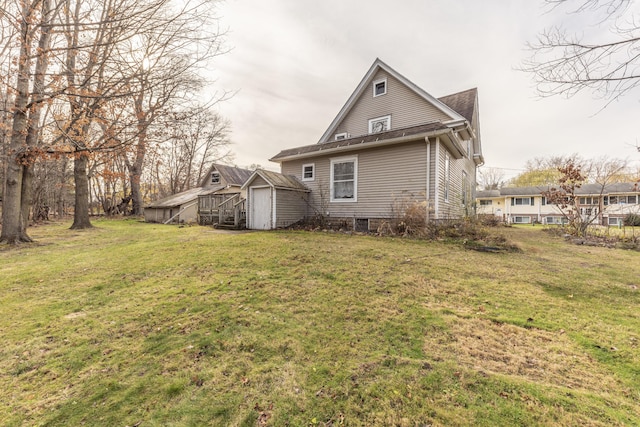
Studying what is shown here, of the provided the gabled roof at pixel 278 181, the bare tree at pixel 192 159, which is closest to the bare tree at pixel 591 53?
the gabled roof at pixel 278 181

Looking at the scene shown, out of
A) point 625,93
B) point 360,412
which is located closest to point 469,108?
point 625,93

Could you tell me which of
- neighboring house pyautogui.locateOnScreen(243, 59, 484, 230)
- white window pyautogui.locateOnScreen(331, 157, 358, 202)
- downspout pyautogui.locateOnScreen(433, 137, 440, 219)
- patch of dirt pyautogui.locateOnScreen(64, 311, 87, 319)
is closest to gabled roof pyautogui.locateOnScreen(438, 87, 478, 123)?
neighboring house pyautogui.locateOnScreen(243, 59, 484, 230)

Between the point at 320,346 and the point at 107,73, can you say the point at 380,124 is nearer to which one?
the point at 107,73

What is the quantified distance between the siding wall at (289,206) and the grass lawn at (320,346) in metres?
6.60

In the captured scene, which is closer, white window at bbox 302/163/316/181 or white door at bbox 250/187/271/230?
white door at bbox 250/187/271/230

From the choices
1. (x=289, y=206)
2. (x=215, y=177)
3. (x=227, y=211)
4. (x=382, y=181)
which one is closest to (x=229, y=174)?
(x=215, y=177)

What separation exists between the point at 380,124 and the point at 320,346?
12.9 metres

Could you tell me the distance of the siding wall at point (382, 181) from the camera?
998 centimetres

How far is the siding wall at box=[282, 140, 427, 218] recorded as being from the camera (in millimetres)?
9984

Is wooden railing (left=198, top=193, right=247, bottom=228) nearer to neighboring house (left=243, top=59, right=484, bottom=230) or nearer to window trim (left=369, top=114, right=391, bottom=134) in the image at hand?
neighboring house (left=243, top=59, right=484, bottom=230)

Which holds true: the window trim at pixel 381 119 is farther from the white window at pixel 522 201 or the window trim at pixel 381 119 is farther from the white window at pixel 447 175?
the white window at pixel 522 201

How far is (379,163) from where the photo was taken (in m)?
10.9

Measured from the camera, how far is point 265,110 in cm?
1341

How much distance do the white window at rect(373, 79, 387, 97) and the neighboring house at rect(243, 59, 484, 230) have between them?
5cm
